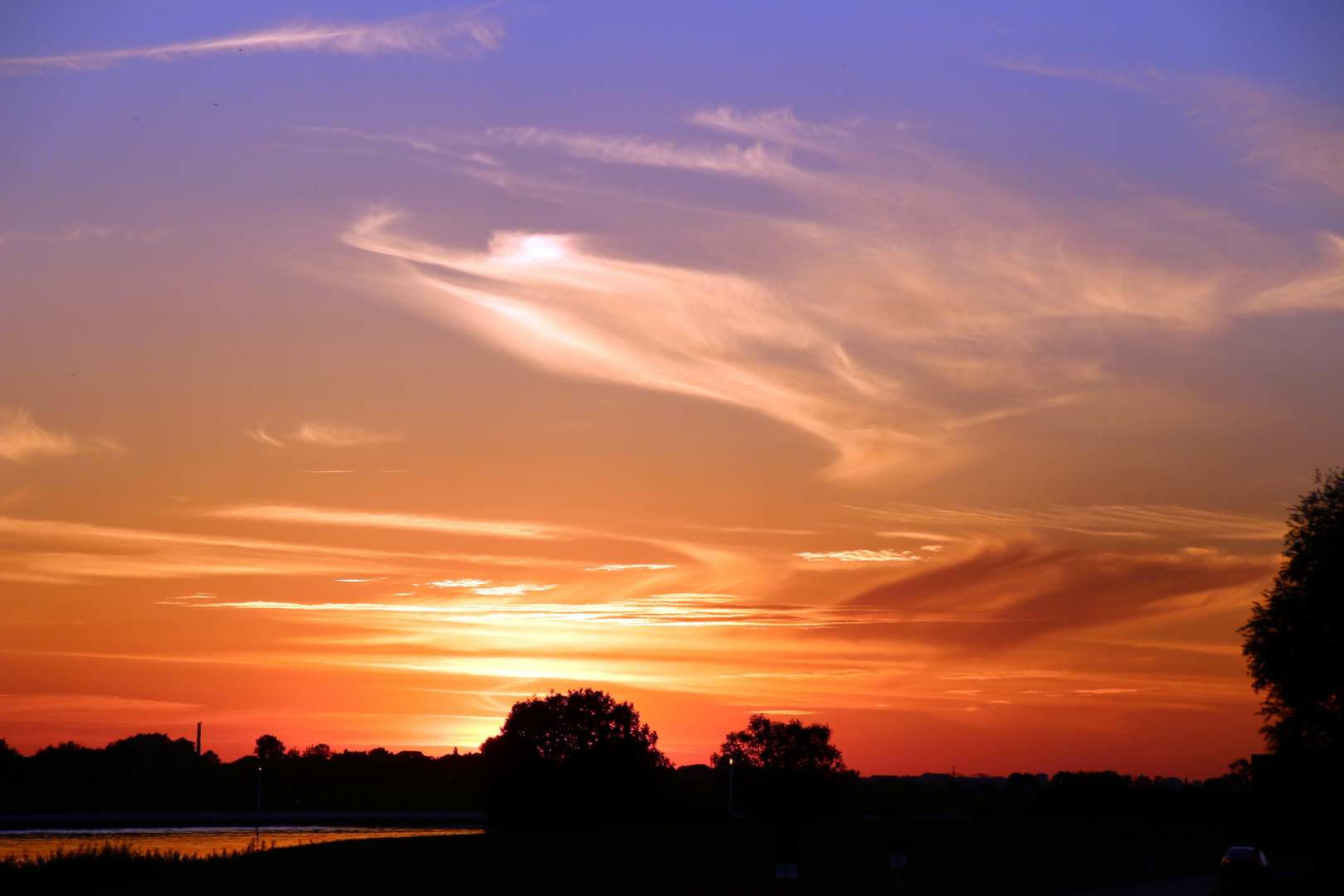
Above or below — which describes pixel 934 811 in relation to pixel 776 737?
below

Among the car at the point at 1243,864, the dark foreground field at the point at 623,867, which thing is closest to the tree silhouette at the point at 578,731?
the dark foreground field at the point at 623,867

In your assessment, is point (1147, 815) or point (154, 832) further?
point (1147, 815)

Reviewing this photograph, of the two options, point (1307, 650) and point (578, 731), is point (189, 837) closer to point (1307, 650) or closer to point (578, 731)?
point (578, 731)

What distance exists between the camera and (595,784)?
3629 inches

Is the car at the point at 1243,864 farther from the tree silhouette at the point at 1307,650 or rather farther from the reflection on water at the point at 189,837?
the reflection on water at the point at 189,837

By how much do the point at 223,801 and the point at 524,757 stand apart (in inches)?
3516

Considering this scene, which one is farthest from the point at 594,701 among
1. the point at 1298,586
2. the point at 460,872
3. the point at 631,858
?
the point at 1298,586

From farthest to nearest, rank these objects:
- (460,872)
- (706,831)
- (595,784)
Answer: (595,784) < (706,831) < (460,872)

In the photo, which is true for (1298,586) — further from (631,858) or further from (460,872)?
(460,872)

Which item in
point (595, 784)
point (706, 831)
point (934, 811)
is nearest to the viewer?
point (706, 831)

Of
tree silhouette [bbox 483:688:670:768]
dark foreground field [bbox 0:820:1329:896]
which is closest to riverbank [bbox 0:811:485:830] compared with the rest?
tree silhouette [bbox 483:688:670:768]

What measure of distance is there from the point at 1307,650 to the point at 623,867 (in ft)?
102

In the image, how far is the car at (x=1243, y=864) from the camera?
51.9 m

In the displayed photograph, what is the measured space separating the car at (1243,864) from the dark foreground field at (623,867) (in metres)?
5.74
